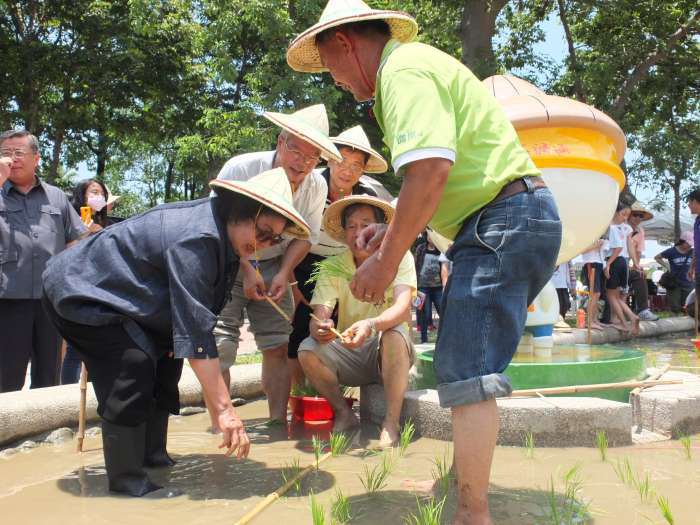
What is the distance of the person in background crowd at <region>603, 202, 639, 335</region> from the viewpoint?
29.6 feet

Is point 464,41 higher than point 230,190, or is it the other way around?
point 464,41

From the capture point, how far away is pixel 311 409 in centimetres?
444

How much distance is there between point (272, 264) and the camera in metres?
4.29

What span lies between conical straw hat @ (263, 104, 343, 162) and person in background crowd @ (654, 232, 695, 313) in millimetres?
10669

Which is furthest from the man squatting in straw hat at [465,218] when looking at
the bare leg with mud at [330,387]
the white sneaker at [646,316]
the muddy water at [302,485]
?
the white sneaker at [646,316]

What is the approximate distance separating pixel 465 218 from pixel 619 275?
7.52 m

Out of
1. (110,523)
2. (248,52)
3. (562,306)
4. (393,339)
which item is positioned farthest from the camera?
(248,52)

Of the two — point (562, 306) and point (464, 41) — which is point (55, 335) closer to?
point (562, 306)

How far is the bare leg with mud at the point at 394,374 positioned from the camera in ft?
12.2

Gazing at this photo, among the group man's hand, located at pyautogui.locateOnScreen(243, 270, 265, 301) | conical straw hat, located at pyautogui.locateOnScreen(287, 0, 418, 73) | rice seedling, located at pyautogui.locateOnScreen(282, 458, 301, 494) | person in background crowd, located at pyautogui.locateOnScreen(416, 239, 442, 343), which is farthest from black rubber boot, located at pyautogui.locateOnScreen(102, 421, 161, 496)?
person in background crowd, located at pyautogui.locateOnScreen(416, 239, 442, 343)

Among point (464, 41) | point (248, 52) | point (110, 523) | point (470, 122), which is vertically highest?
point (248, 52)

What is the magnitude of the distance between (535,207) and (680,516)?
46.5 inches

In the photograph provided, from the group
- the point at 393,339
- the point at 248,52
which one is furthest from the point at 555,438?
the point at 248,52

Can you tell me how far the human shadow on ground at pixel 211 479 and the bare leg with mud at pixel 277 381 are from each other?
820 millimetres
